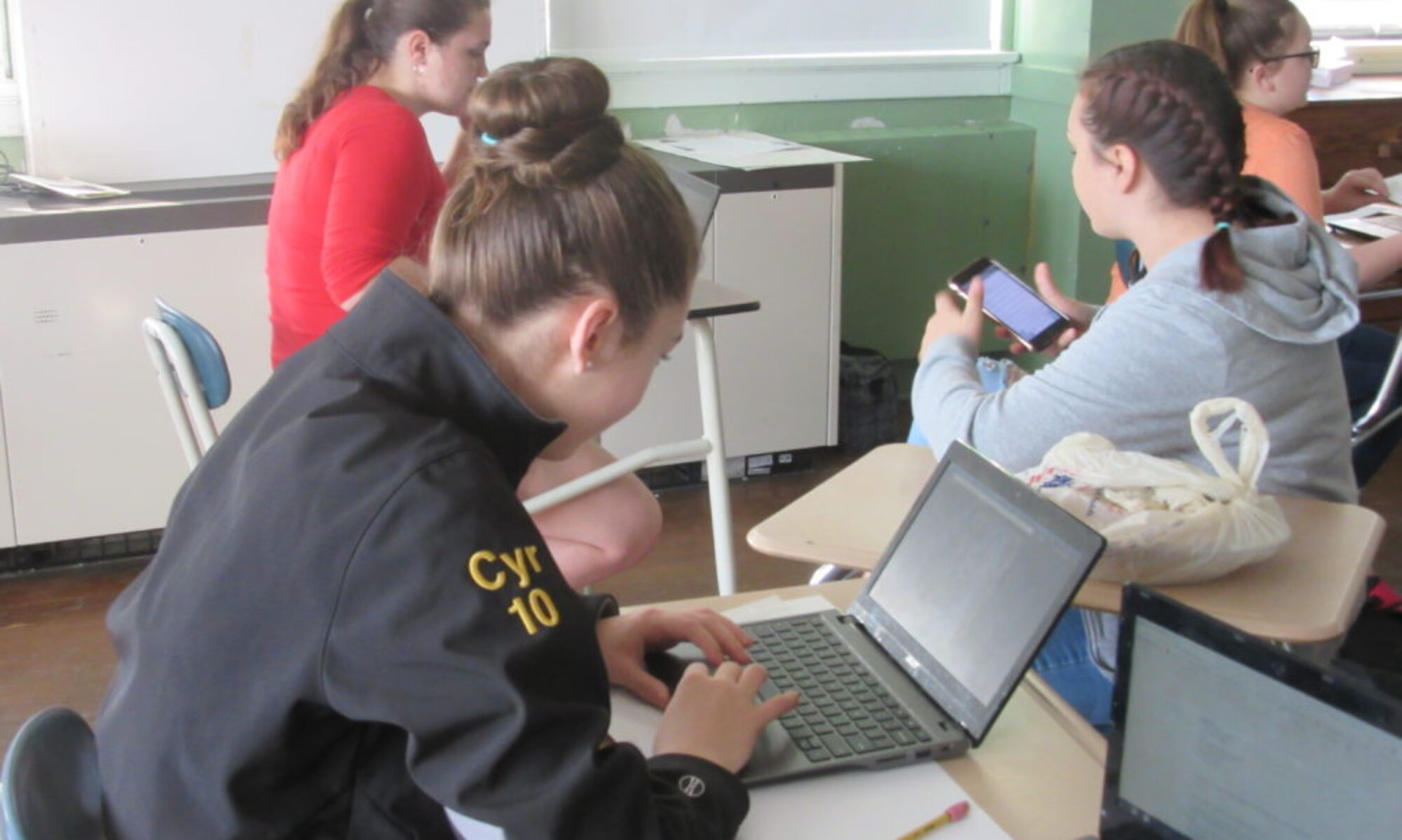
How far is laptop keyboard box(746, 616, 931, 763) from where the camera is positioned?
1.04 meters

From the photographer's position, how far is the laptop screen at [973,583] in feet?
3.38

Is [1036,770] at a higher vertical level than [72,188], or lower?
lower

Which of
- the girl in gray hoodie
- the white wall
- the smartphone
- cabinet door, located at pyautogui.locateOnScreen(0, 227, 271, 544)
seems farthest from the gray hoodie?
the white wall

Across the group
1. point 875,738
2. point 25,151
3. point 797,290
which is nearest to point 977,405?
point 875,738

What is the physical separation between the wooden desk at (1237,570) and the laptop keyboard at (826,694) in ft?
0.63

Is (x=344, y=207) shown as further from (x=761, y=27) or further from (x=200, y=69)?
(x=761, y=27)

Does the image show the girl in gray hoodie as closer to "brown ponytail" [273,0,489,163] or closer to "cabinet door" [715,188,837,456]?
"brown ponytail" [273,0,489,163]

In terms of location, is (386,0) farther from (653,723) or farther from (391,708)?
(391,708)

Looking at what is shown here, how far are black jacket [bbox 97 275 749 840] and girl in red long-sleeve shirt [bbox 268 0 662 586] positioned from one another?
1170 millimetres

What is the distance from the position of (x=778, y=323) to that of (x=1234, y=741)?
8.90ft

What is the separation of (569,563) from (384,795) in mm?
1120

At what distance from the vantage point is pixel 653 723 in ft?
3.60

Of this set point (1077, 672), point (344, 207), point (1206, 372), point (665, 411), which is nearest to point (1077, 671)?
point (1077, 672)

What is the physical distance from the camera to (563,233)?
3.12ft
